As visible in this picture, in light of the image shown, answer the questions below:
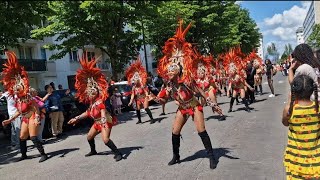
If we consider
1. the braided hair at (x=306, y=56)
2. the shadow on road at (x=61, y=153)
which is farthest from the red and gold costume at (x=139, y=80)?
the braided hair at (x=306, y=56)

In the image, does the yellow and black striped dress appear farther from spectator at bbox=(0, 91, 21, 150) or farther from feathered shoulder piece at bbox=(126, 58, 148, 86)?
feathered shoulder piece at bbox=(126, 58, 148, 86)

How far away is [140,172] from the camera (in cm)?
703

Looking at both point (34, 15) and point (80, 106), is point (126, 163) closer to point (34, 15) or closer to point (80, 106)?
point (34, 15)

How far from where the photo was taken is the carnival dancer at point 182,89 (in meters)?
6.96

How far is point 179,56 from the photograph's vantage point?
7.34m

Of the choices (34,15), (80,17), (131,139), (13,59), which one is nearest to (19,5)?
(34,15)

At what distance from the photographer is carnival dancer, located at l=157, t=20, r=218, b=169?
6.96m

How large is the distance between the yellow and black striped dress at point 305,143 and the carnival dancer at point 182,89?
2.93 metres

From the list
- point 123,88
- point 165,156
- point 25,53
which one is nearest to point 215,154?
point 165,156

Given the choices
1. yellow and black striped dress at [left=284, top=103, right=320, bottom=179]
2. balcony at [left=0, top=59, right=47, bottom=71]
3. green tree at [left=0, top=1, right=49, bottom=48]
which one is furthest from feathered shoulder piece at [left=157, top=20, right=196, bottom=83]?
balcony at [left=0, top=59, right=47, bottom=71]

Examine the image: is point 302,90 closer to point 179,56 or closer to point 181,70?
point 181,70

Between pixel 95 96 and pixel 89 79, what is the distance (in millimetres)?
385

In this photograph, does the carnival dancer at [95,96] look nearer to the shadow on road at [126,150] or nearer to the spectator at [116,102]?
the shadow on road at [126,150]

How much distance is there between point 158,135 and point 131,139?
718 mm
